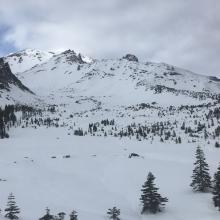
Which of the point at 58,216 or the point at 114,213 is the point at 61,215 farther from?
the point at 114,213

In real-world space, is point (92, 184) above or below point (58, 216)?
above

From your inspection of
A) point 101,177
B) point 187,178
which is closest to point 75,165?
point 101,177

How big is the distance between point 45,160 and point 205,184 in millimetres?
66446

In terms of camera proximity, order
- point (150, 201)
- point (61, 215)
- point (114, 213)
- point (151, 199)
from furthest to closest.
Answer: point (151, 199), point (150, 201), point (114, 213), point (61, 215)

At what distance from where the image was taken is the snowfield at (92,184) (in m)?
81.2

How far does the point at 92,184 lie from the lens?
10894 cm

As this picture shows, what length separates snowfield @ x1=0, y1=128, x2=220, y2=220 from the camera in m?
81.2

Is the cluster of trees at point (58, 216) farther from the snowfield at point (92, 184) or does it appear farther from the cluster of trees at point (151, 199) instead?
the snowfield at point (92, 184)

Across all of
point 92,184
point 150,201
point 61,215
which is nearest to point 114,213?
point 61,215

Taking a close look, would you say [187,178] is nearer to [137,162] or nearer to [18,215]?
[137,162]

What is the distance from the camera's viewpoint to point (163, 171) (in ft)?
422

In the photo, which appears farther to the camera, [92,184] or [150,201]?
[92,184]

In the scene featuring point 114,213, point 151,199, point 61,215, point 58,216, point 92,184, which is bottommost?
point 114,213

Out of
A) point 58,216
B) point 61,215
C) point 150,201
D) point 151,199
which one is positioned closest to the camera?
point 58,216
